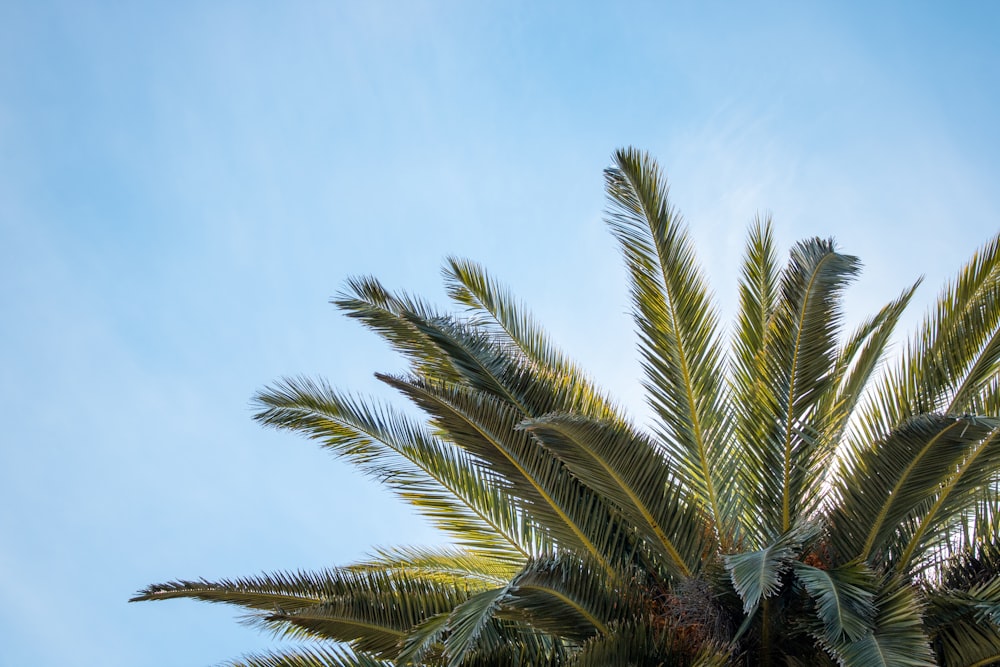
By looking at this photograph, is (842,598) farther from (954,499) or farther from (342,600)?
(342,600)

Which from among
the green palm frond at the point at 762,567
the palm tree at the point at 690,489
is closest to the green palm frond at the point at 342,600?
the palm tree at the point at 690,489

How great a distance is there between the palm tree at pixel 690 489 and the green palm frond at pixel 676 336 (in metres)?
0.02

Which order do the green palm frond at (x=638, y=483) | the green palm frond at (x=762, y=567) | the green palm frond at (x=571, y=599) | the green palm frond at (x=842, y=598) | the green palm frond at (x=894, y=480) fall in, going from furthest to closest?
the green palm frond at (x=638, y=483)
the green palm frond at (x=571, y=599)
the green palm frond at (x=894, y=480)
the green palm frond at (x=842, y=598)
the green palm frond at (x=762, y=567)

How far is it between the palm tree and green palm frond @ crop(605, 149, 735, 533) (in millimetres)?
18

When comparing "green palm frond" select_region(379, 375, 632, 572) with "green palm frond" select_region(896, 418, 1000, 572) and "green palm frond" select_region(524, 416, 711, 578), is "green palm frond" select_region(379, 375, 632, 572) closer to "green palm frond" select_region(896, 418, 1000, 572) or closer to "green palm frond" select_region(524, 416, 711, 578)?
"green palm frond" select_region(524, 416, 711, 578)

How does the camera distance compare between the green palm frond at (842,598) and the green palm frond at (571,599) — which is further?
the green palm frond at (571,599)

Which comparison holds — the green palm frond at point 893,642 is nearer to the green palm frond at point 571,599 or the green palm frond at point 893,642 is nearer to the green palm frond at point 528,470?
the green palm frond at point 571,599

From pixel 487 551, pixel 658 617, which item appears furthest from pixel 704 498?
pixel 487 551

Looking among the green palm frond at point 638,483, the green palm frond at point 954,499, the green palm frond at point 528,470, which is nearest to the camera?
the green palm frond at point 954,499

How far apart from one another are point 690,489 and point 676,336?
1.24 metres

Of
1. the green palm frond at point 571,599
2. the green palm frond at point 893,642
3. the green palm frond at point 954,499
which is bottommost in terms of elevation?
the green palm frond at point 893,642

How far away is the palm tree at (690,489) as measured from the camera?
6.98m

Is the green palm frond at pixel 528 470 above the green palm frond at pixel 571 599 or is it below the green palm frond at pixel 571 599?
above

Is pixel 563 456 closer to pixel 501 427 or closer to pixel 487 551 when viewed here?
pixel 501 427
